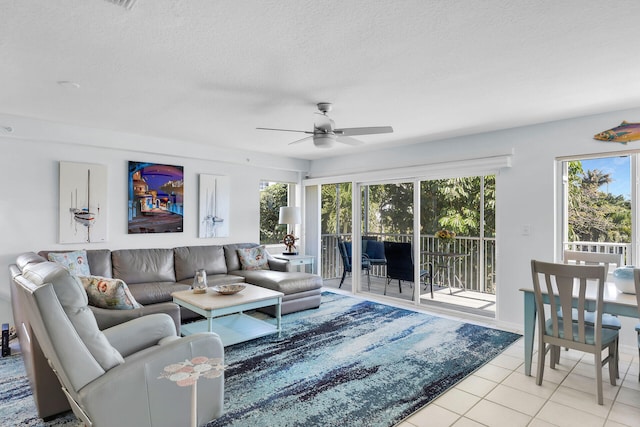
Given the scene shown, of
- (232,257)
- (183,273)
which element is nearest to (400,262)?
(232,257)

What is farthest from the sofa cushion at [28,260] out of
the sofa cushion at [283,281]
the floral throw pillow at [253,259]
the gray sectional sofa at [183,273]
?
the floral throw pillow at [253,259]

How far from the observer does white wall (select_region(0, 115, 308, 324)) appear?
12.4 ft

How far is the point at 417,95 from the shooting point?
120 inches

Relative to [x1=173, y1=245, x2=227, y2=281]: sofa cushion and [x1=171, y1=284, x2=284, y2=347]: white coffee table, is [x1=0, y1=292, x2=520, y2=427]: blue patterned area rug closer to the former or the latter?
[x1=171, y1=284, x2=284, y2=347]: white coffee table

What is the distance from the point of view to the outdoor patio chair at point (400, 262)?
506 centimetres

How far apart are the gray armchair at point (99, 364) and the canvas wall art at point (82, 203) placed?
2579 millimetres

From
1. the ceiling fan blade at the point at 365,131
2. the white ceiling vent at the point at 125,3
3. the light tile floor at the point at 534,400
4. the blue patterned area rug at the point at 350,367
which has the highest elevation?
the white ceiling vent at the point at 125,3

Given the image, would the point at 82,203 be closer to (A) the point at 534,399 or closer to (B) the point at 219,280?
(B) the point at 219,280

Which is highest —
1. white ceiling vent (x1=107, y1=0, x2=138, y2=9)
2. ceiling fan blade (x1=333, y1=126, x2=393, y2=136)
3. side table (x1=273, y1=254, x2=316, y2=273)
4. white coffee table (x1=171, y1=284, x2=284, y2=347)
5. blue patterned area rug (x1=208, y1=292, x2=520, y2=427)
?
white ceiling vent (x1=107, y1=0, x2=138, y2=9)

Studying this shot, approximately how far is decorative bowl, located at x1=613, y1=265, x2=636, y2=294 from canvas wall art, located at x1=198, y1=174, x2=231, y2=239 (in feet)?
15.5

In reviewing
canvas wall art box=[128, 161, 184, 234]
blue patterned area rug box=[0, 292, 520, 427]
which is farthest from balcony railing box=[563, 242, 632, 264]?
canvas wall art box=[128, 161, 184, 234]

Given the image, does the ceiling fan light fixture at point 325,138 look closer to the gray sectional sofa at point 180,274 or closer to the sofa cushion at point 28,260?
the gray sectional sofa at point 180,274

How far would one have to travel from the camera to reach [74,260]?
383cm

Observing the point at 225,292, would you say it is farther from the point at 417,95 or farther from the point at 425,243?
the point at 425,243
